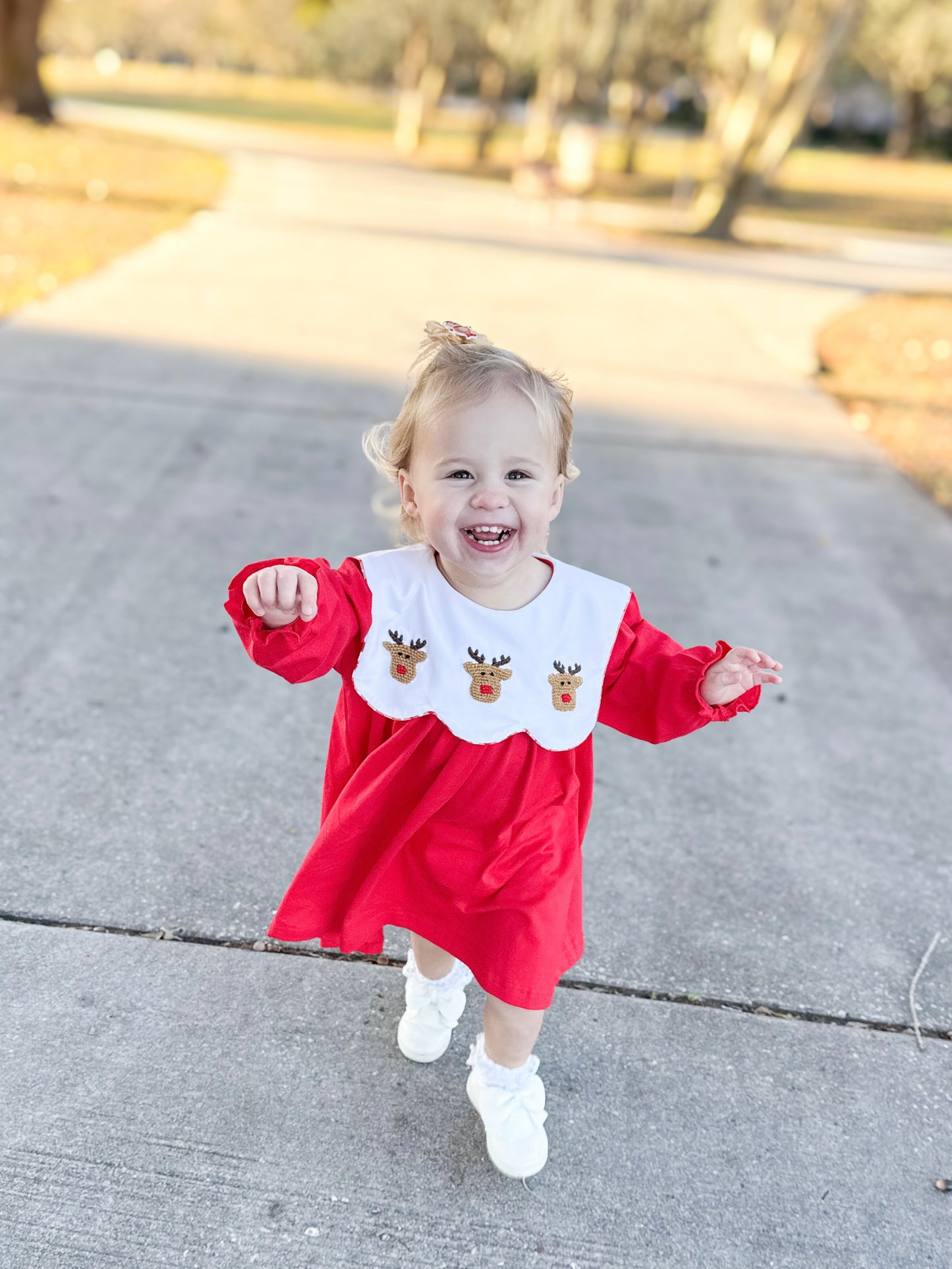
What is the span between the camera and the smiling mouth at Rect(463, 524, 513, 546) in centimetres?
180

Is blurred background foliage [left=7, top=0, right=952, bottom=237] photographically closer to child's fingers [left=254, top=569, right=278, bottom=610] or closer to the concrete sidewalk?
the concrete sidewalk

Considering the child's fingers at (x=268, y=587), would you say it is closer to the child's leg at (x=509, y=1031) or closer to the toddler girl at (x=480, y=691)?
the toddler girl at (x=480, y=691)

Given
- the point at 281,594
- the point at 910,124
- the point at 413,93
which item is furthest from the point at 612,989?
the point at 910,124

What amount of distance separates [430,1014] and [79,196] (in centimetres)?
1114

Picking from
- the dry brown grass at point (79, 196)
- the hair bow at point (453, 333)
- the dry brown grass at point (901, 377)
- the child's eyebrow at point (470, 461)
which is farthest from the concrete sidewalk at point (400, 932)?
the dry brown grass at point (79, 196)

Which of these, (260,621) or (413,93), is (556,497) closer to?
(260,621)

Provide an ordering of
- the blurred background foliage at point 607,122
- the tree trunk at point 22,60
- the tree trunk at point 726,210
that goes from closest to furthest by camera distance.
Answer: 1. the blurred background foliage at point 607,122
2. the tree trunk at point 726,210
3. the tree trunk at point 22,60

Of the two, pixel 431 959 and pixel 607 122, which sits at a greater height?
pixel 431 959

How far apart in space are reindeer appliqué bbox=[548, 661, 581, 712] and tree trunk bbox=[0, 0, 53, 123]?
19174mm

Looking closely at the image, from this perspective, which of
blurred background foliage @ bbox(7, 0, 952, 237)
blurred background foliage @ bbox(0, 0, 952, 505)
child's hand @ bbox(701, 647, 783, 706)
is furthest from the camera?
blurred background foliage @ bbox(7, 0, 952, 237)

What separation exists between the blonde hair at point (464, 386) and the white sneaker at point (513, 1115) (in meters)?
0.91

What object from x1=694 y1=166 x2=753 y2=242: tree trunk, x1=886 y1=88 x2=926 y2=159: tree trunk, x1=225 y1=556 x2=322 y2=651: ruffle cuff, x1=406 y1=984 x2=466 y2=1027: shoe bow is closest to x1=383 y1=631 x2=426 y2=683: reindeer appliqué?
x1=225 y1=556 x2=322 y2=651: ruffle cuff

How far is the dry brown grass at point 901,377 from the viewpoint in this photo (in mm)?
6184

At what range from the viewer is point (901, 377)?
309 inches
